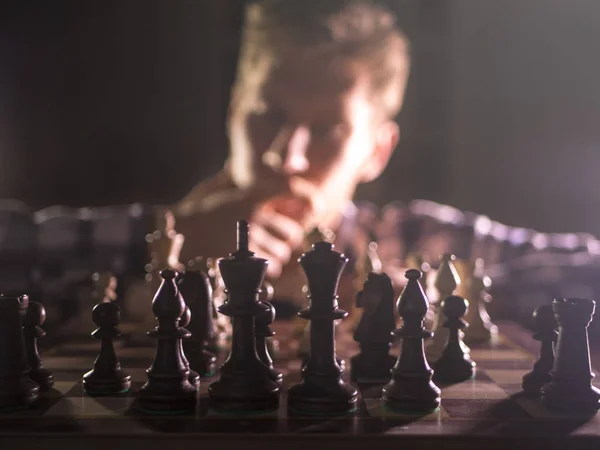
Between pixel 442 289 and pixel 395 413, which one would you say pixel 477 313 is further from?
pixel 395 413

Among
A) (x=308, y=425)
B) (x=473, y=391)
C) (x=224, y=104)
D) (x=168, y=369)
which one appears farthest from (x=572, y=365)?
(x=224, y=104)

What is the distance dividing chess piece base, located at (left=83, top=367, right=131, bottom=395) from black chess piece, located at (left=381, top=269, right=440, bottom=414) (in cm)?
38

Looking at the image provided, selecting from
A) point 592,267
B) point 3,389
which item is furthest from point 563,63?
point 3,389

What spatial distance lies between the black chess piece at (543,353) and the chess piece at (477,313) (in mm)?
386

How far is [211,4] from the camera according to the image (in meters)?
2.97

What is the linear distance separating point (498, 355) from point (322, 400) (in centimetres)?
57

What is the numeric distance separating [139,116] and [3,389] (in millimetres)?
2290

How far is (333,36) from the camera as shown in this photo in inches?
89.5

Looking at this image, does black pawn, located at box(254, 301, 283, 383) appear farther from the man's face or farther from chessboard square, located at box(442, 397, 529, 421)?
the man's face

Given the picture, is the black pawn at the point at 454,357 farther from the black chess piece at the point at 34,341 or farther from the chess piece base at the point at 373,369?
the black chess piece at the point at 34,341

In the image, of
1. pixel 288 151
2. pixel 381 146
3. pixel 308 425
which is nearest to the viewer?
pixel 308 425

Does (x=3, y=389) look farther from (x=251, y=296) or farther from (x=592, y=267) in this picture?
(x=592, y=267)

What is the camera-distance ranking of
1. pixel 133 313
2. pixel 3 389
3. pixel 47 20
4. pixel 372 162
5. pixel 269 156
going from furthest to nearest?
pixel 47 20 < pixel 372 162 < pixel 269 156 < pixel 133 313 < pixel 3 389

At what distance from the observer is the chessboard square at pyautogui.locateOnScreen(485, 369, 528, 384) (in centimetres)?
101
